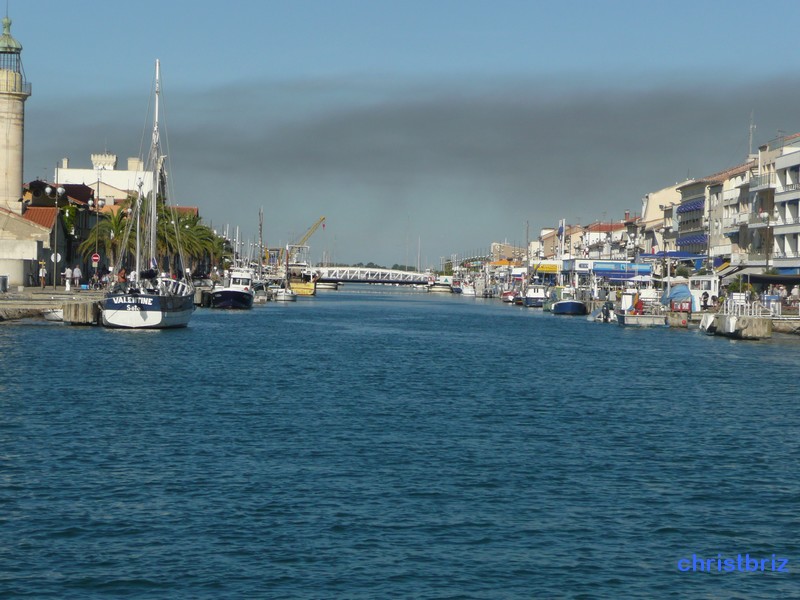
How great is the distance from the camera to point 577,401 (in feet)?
161

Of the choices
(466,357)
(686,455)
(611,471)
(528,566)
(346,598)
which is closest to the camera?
(346,598)

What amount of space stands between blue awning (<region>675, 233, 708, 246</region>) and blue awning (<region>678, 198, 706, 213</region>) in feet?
13.7

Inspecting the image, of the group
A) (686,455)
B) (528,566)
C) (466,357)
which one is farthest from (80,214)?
(528,566)

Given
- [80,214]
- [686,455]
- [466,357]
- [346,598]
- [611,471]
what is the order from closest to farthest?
1. [346,598]
2. [611,471]
3. [686,455]
4. [466,357]
5. [80,214]

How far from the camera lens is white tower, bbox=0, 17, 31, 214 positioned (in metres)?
122

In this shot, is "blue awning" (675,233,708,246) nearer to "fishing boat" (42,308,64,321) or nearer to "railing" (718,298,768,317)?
"railing" (718,298,768,317)

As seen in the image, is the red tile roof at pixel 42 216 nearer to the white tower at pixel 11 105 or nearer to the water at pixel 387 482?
the white tower at pixel 11 105

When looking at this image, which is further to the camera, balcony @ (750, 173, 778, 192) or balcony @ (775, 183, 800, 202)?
balcony @ (750, 173, 778, 192)

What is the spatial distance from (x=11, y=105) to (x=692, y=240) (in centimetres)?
9857

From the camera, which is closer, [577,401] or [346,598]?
[346,598]

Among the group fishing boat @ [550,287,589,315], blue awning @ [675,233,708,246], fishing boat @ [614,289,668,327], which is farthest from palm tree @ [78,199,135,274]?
blue awning @ [675,233,708,246]

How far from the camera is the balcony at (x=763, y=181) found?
12231 cm

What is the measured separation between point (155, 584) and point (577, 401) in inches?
1187

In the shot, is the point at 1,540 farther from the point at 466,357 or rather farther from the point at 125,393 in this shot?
the point at 466,357
